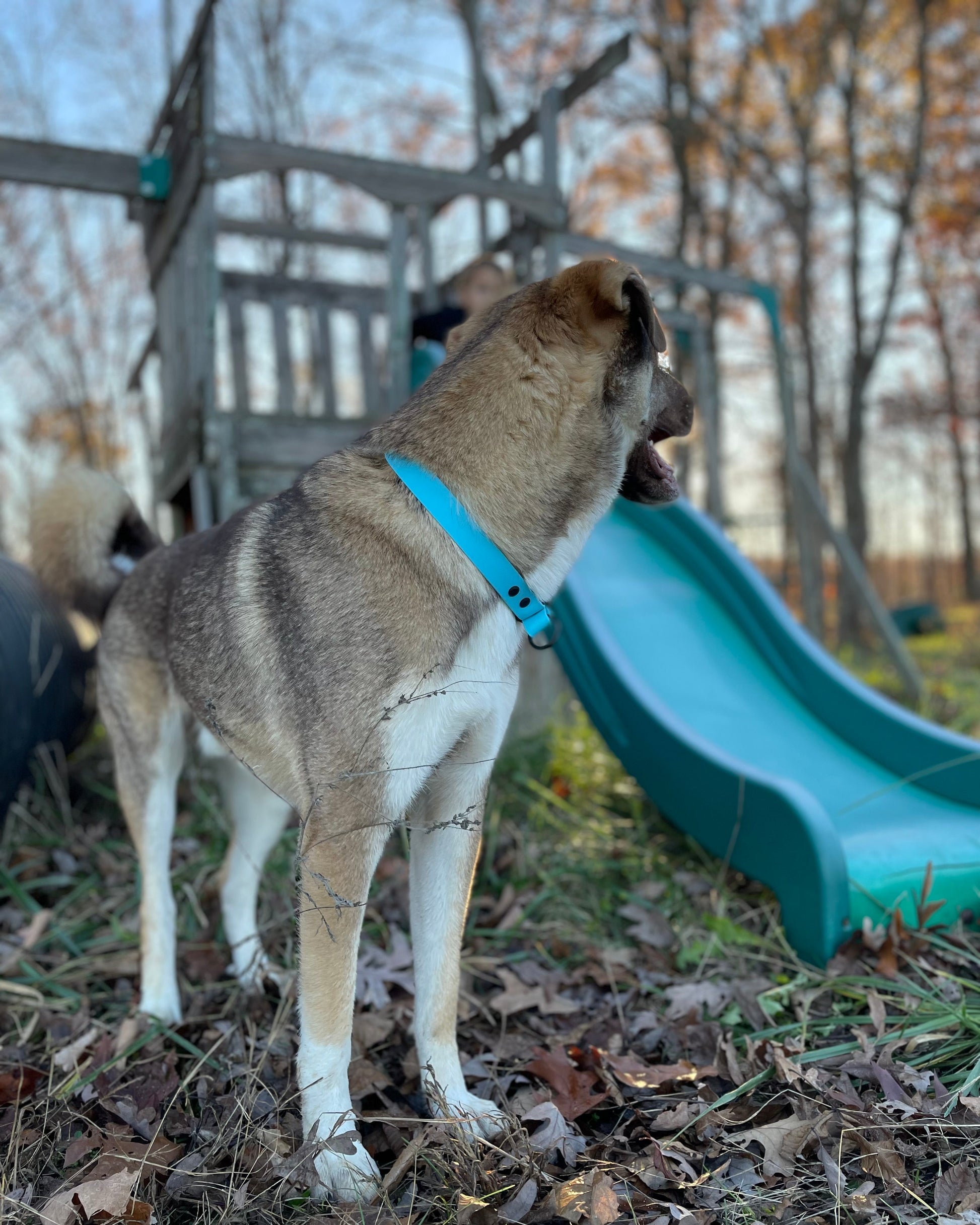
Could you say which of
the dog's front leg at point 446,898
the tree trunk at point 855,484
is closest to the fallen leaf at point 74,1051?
the dog's front leg at point 446,898

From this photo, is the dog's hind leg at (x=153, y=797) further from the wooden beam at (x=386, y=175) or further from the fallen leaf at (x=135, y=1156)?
the wooden beam at (x=386, y=175)

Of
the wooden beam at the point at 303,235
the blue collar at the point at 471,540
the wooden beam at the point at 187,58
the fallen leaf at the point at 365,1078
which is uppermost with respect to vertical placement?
the wooden beam at the point at 187,58

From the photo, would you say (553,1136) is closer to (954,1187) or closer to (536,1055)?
(536,1055)

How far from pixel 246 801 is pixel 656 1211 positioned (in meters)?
1.95

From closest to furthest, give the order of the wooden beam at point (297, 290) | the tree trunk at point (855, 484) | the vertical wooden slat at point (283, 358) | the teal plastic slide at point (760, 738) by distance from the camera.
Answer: the teal plastic slide at point (760, 738) < the vertical wooden slat at point (283, 358) < the wooden beam at point (297, 290) < the tree trunk at point (855, 484)

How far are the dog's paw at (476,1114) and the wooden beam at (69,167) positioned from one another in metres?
6.23

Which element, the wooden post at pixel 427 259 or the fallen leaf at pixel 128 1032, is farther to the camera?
the wooden post at pixel 427 259

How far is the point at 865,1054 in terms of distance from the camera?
247cm

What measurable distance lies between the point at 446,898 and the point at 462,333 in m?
1.60

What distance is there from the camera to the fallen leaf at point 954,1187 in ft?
6.23

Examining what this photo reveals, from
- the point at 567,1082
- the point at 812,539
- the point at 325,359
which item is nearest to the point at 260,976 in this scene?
the point at 567,1082

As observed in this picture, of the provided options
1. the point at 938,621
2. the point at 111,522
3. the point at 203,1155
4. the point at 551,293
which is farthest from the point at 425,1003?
the point at 938,621

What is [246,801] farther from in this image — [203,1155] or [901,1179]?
[901,1179]

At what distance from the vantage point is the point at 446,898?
2385 mm
